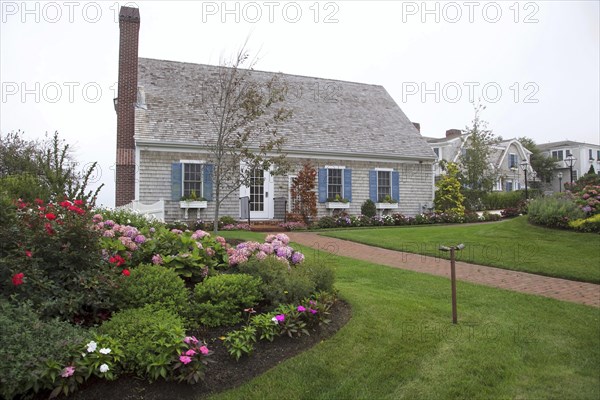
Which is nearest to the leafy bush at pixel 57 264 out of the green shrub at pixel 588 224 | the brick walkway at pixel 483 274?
the brick walkway at pixel 483 274

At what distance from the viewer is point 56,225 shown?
427cm

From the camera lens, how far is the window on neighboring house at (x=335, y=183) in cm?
1822

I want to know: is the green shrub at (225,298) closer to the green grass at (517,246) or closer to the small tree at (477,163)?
the green grass at (517,246)

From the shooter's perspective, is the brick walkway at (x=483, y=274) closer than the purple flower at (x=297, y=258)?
No

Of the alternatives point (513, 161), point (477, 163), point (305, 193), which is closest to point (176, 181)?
point (305, 193)

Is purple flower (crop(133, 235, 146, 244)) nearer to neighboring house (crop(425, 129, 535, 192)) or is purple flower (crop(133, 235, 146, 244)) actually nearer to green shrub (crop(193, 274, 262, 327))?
green shrub (crop(193, 274, 262, 327))

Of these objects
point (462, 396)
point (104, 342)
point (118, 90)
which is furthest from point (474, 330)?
point (118, 90)

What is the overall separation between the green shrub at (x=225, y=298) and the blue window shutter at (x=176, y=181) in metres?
Result: 11.6

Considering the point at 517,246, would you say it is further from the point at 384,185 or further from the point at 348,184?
the point at 384,185

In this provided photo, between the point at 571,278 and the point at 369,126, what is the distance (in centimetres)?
1365

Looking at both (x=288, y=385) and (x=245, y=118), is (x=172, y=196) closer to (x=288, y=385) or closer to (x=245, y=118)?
(x=245, y=118)

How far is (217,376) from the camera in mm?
3514

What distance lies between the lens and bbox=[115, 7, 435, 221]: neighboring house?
1569 centimetres

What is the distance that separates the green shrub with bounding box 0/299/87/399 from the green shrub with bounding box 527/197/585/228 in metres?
11.5
